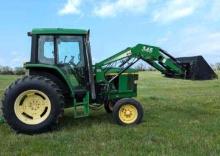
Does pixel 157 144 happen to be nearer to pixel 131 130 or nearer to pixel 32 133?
pixel 131 130

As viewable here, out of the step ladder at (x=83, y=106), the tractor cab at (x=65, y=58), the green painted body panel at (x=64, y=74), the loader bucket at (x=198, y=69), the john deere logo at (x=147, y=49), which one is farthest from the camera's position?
Result: the loader bucket at (x=198, y=69)

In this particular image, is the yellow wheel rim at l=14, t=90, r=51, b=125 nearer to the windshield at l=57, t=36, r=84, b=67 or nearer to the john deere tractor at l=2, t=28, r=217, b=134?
the john deere tractor at l=2, t=28, r=217, b=134

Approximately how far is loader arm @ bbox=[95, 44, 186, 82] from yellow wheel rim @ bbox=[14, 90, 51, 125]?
183 centimetres

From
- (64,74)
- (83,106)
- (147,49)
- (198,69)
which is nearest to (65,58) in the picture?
(64,74)

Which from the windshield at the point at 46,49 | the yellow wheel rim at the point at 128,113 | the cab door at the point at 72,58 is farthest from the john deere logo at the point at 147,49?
the windshield at the point at 46,49

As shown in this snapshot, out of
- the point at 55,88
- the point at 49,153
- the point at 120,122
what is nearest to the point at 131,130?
the point at 120,122

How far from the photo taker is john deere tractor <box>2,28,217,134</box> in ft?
35.3

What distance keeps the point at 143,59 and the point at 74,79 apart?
1914 millimetres

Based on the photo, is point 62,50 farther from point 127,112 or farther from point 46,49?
point 127,112

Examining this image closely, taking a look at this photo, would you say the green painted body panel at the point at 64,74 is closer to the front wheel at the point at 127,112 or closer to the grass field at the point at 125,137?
the grass field at the point at 125,137

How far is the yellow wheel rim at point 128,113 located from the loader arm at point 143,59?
1.01 m

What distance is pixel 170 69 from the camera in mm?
12820

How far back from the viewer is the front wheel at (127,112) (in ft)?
38.1

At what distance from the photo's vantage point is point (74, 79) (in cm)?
1162
